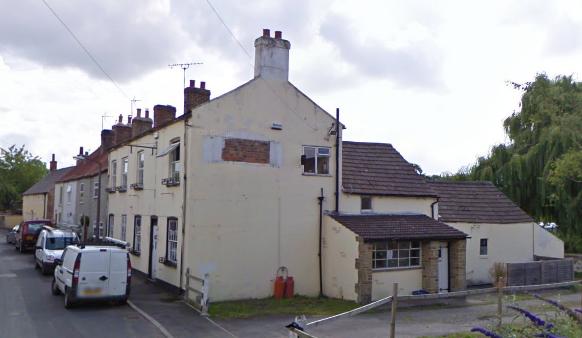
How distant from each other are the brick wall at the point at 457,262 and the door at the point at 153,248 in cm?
1162

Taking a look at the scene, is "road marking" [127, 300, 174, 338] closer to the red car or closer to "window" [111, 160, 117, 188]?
"window" [111, 160, 117, 188]

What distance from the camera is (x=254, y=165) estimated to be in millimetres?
18594

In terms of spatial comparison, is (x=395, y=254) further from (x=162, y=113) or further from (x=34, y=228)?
(x=34, y=228)

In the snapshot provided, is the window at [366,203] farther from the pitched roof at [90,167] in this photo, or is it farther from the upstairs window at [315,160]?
the pitched roof at [90,167]

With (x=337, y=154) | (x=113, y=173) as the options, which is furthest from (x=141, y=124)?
(x=337, y=154)

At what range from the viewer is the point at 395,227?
19172 mm

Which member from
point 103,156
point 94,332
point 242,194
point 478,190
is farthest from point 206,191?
point 103,156

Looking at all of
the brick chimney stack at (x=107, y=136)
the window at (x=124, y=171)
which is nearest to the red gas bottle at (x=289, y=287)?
the window at (x=124, y=171)

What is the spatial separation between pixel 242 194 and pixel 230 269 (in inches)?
103

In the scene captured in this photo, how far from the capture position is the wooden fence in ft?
73.6

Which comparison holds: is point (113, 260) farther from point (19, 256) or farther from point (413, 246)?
point (19, 256)

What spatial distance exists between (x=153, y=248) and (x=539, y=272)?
16810 mm

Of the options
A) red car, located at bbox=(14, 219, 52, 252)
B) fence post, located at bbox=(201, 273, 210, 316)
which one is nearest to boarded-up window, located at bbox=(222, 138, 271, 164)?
fence post, located at bbox=(201, 273, 210, 316)

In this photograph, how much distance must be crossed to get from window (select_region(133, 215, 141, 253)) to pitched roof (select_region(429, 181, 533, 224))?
13958 millimetres
